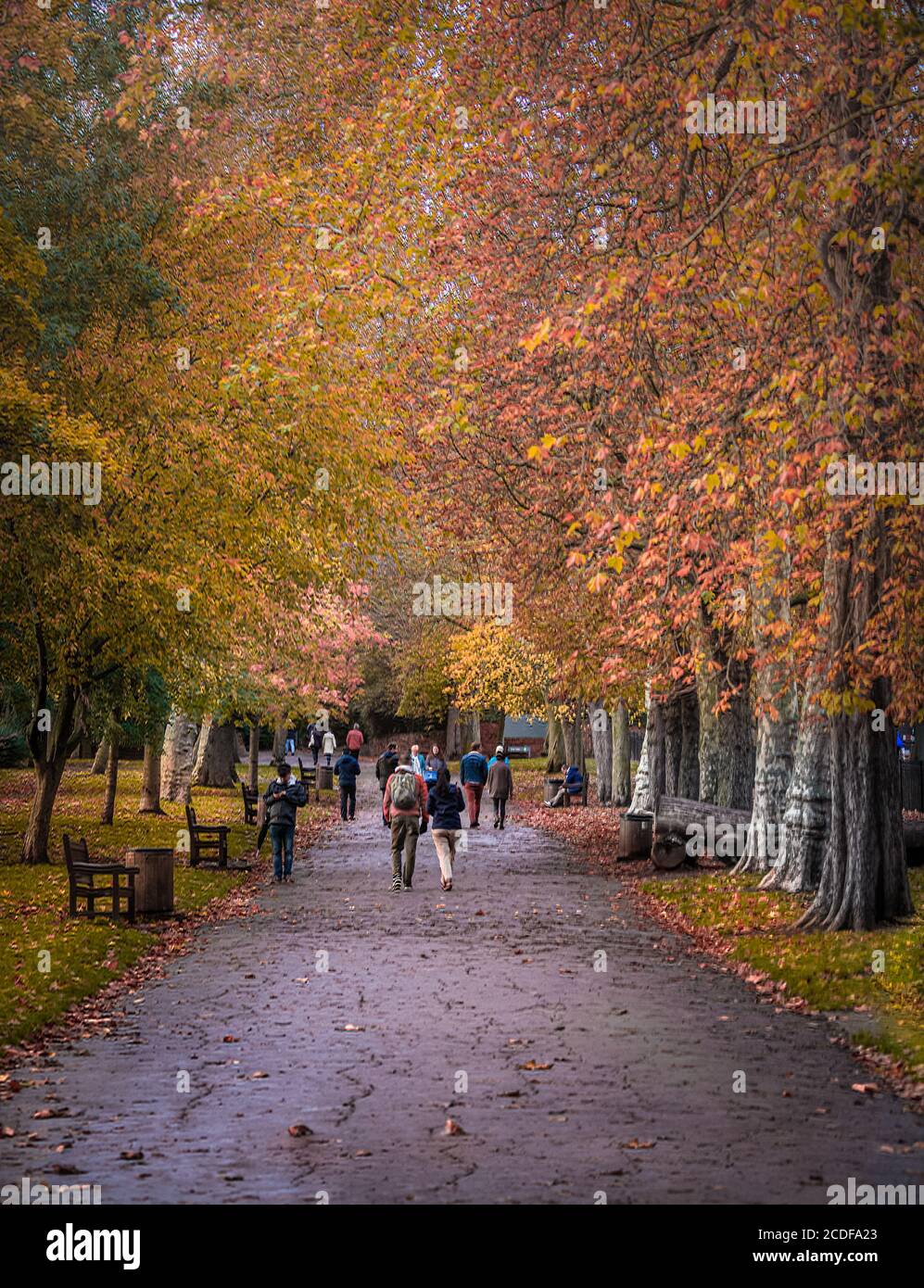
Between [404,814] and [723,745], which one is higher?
[723,745]

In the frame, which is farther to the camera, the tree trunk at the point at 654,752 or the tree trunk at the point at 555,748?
the tree trunk at the point at 555,748

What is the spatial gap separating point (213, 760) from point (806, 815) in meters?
32.7

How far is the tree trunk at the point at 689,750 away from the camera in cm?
3247

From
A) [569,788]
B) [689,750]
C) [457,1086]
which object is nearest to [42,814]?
[689,750]

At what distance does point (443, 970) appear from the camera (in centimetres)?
1360

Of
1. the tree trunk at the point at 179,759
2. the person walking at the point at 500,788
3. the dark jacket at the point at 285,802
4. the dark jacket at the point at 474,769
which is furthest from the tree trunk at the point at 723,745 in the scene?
the tree trunk at the point at 179,759

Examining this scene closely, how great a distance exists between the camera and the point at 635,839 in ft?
82.5

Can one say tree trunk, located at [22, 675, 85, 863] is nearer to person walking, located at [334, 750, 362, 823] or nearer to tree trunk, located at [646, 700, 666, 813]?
tree trunk, located at [646, 700, 666, 813]

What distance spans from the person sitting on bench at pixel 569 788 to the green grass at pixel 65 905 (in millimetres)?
6557

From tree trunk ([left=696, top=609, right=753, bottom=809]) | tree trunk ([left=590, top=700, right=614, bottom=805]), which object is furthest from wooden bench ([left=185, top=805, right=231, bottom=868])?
tree trunk ([left=590, top=700, right=614, bottom=805])

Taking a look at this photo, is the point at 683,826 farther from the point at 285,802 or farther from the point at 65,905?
the point at 65,905

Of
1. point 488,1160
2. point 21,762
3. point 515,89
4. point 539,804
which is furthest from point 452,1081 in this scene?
point 21,762

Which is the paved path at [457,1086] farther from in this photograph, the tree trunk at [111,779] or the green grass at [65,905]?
the tree trunk at [111,779]

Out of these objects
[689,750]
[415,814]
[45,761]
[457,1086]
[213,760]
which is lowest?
[457,1086]
